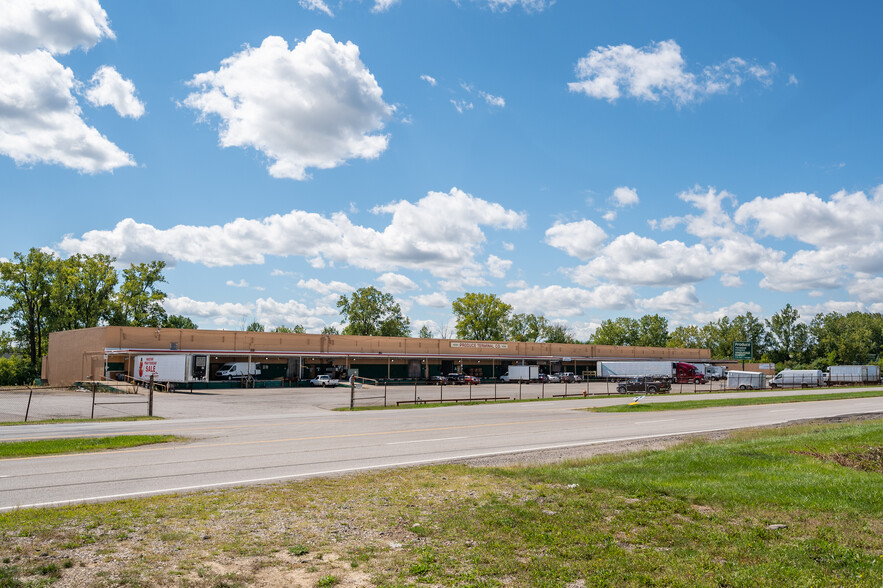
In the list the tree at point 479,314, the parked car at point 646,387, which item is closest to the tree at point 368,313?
the tree at point 479,314

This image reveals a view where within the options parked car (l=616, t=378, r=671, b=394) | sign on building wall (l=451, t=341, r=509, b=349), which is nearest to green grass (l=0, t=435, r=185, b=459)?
parked car (l=616, t=378, r=671, b=394)

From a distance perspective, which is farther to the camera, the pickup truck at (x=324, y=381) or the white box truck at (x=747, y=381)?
the white box truck at (x=747, y=381)

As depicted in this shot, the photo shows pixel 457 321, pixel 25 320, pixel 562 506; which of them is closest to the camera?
pixel 562 506

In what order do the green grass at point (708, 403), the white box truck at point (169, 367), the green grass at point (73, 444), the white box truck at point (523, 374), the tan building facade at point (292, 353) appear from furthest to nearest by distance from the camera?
the white box truck at point (523, 374) < the tan building facade at point (292, 353) < the white box truck at point (169, 367) < the green grass at point (708, 403) < the green grass at point (73, 444)

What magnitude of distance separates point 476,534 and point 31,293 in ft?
278

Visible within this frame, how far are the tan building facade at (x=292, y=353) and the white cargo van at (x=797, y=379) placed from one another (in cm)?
2613

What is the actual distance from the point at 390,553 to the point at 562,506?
3.48m

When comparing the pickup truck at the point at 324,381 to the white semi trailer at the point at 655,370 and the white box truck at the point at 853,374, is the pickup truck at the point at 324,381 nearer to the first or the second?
the white semi trailer at the point at 655,370

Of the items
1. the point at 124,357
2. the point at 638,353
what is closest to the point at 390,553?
the point at 124,357

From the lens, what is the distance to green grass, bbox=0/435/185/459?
15850mm

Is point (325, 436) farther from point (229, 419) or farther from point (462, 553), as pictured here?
point (462, 553)

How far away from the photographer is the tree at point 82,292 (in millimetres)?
73287

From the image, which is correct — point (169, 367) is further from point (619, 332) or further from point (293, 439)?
point (619, 332)

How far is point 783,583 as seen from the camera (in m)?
6.27
